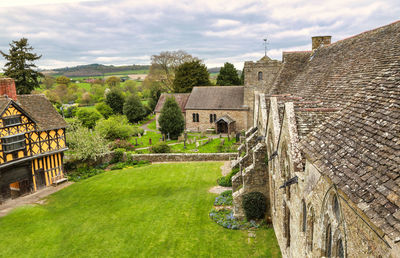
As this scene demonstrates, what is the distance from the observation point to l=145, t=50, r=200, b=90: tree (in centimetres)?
6662

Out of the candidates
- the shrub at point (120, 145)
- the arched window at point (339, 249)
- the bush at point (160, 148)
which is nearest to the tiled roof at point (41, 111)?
the shrub at point (120, 145)

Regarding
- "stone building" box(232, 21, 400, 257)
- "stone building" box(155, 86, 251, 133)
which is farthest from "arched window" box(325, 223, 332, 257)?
"stone building" box(155, 86, 251, 133)

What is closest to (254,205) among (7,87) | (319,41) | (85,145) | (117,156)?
(319,41)

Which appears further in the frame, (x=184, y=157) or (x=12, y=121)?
(x=184, y=157)

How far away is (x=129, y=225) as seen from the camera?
52.0ft

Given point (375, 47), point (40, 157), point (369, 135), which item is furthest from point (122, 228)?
point (375, 47)

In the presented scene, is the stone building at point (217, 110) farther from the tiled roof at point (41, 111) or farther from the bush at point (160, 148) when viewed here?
the tiled roof at point (41, 111)

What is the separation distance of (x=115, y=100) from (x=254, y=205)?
162 ft

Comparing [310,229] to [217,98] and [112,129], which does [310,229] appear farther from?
[217,98]

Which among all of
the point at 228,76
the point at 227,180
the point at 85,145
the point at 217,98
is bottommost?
the point at 227,180

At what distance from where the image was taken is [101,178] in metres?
24.0

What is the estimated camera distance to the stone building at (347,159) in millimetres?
4312

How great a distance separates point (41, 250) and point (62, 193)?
26.4ft

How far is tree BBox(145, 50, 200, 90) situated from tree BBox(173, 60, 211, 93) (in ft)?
25.5
